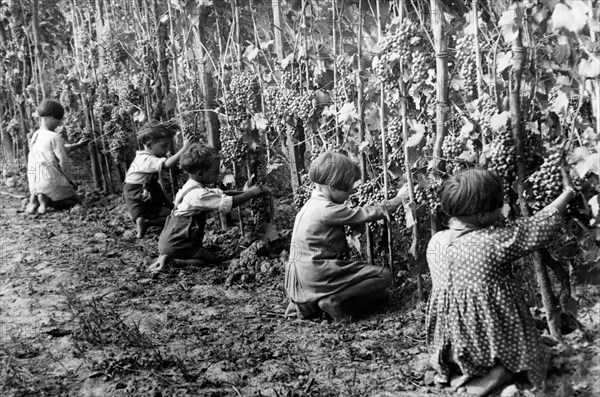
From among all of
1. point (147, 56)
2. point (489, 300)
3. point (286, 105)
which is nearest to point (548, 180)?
point (489, 300)

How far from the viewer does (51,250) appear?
593cm

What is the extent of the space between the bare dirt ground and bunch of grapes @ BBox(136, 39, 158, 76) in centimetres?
203

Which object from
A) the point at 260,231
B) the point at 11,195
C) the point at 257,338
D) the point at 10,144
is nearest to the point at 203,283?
the point at 260,231

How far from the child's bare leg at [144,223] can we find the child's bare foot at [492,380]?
13.0ft

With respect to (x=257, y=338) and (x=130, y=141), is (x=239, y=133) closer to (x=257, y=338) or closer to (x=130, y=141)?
(x=257, y=338)

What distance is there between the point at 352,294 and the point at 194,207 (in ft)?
5.57

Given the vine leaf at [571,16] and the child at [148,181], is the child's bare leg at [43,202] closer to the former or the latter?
the child at [148,181]

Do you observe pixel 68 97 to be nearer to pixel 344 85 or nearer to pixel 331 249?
pixel 344 85

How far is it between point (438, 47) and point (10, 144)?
894 centimetres

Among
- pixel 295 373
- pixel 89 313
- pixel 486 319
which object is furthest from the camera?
pixel 89 313

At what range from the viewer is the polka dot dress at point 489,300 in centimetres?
281

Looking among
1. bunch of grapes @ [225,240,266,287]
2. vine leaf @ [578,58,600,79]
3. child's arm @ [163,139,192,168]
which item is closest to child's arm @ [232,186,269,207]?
bunch of grapes @ [225,240,266,287]

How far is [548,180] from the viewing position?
2951 millimetres

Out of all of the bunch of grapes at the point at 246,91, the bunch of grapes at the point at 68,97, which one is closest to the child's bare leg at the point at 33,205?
the bunch of grapes at the point at 68,97
